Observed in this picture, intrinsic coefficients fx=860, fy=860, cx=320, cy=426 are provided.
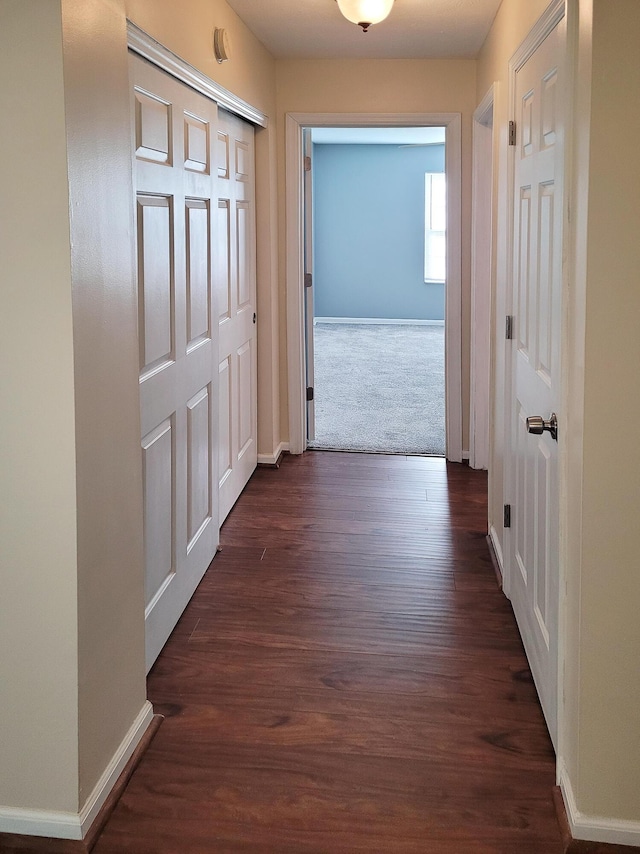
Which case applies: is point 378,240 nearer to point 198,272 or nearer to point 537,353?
point 198,272

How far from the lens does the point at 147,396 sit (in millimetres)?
2652

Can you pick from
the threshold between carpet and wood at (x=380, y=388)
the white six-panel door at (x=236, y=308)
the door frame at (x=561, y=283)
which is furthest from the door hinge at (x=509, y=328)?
the threshold between carpet and wood at (x=380, y=388)

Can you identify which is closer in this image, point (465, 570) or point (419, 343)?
point (465, 570)

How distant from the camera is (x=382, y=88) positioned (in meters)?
4.84

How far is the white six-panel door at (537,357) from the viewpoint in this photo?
2256mm

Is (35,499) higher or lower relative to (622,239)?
lower

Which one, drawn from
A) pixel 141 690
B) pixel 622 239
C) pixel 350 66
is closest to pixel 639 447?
pixel 622 239

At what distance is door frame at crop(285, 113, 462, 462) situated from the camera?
4.87m

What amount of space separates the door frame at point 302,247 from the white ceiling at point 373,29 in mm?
333

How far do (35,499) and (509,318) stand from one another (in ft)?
6.38

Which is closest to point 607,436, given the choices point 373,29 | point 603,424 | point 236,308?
point 603,424

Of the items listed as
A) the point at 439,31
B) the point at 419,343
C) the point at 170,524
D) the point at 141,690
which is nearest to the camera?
the point at 141,690

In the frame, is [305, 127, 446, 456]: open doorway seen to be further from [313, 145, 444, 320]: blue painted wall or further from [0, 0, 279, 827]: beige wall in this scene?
[0, 0, 279, 827]: beige wall

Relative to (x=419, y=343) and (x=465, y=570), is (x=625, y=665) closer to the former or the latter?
(x=465, y=570)
